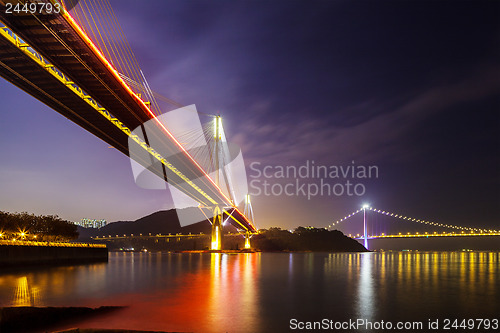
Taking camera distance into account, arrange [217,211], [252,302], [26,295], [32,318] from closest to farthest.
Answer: [32,318]
[26,295]
[252,302]
[217,211]

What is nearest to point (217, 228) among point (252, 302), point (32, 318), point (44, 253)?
point (44, 253)

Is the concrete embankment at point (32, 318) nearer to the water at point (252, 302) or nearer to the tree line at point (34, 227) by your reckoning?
the water at point (252, 302)

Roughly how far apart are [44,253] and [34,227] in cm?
1631

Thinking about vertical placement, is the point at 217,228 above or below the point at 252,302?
below

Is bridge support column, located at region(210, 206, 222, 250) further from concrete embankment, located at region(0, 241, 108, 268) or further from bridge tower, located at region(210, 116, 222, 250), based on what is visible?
concrete embankment, located at region(0, 241, 108, 268)

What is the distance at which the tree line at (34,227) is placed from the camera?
41.0m

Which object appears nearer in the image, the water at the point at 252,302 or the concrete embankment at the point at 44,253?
the water at the point at 252,302

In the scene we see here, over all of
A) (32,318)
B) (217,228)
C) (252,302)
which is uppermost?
(32,318)

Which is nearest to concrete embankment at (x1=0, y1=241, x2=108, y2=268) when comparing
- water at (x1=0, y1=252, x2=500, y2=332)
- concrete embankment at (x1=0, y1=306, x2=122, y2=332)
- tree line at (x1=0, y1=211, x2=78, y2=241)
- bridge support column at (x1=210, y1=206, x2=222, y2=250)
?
tree line at (x1=0, y1=211, x2=78, y2=241)

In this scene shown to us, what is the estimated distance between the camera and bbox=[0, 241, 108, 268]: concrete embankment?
2666 centimetres

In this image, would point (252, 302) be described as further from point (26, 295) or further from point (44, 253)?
point (44, 253)

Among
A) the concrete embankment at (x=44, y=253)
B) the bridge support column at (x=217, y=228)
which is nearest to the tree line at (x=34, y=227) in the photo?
the concrete embankment at (x=44, y=253)

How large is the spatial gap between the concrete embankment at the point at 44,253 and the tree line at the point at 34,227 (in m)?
6.73

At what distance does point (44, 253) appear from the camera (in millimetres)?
32031
